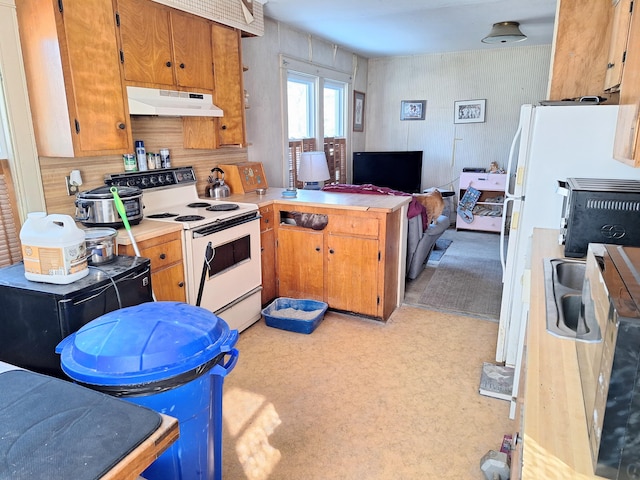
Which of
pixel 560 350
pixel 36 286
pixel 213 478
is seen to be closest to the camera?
pixel 560 350

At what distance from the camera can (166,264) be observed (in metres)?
2.46

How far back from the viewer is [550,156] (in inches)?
89.9

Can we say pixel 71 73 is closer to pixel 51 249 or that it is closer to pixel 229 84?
pixel 51 249

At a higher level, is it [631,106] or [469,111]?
[469,111]

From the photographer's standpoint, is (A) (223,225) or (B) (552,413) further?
(A) (223,225)

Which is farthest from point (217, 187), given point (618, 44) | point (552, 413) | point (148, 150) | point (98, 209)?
point (552, 413)

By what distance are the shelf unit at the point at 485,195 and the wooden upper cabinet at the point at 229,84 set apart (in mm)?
3764

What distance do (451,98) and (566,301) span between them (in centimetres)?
538

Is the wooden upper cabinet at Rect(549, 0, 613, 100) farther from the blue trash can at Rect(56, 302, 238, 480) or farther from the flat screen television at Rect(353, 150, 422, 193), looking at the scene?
the flat screen television at Rect(353, 150, 422, 193)

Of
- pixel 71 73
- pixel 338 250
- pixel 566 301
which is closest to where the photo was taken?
pixel 566 301

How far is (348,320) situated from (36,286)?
2.16 m

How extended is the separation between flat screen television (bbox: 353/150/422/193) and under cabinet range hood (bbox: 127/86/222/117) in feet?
10.3

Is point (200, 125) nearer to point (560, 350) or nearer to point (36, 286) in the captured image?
point (36, 286)

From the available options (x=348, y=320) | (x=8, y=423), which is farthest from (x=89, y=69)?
(x=348, y=320)
